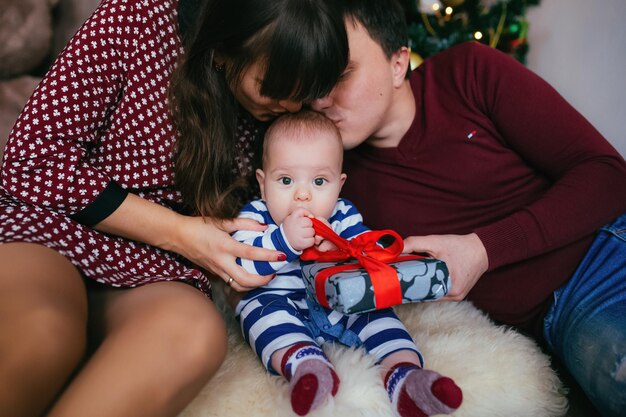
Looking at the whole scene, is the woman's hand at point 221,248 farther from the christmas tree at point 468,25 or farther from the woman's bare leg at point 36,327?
the christmas tree at point 468,25

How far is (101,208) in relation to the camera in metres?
0.95

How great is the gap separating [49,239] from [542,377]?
3.05 feet

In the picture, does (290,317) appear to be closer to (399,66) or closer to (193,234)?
(193,234)

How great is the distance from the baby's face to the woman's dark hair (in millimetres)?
94

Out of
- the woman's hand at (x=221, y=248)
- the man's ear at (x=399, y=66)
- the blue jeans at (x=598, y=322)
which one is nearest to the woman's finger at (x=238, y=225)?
the woman's hand at (x=221, y=248)

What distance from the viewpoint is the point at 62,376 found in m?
0.74

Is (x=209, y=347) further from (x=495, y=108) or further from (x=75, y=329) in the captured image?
(x=495, y=108)

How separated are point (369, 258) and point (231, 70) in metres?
0.44

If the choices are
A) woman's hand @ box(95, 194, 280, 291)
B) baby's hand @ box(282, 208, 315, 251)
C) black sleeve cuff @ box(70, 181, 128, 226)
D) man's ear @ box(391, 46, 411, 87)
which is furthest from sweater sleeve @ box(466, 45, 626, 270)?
black sleeve cuff @ box(70, 181, 128, 226)

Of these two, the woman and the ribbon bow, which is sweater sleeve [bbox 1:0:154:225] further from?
the ribbon bow

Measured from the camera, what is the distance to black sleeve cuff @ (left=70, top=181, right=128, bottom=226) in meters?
0.95

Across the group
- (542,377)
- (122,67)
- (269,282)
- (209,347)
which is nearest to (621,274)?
(542,377)

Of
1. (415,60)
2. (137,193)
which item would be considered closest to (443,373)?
(137,193)

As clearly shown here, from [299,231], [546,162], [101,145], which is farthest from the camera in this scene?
[546,162]
